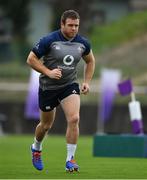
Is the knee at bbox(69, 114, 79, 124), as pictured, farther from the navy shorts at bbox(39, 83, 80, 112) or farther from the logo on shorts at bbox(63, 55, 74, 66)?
the logo on shorts at bbox(63, 55, 74, 66)

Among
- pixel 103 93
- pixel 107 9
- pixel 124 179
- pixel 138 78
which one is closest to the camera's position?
pixel 124 179

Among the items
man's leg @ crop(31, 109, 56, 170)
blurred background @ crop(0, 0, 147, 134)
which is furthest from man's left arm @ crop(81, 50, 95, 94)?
blurred background @ crop(0, 0, 147, 134)

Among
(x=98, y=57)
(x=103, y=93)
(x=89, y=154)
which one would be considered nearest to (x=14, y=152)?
(x=89, y=154)

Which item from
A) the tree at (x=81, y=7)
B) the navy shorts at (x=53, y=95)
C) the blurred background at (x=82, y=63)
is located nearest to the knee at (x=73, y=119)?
the navy shorts at (x=53, y=95)

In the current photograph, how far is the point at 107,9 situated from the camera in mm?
62469

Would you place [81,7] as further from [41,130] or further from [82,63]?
[41,130]

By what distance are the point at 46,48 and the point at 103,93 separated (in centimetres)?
1964

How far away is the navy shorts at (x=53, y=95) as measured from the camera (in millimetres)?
14273

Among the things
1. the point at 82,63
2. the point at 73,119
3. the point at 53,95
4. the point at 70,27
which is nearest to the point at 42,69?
the point at 53,95

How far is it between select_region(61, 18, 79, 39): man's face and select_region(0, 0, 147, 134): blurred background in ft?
58.4

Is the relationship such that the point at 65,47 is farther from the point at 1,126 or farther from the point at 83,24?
the point at 83,24

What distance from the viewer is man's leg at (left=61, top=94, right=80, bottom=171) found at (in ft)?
45.8

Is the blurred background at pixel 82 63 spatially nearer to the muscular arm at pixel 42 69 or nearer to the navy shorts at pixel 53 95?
the navy shorts at pixel 53 95

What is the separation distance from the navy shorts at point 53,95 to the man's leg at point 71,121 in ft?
0.28
